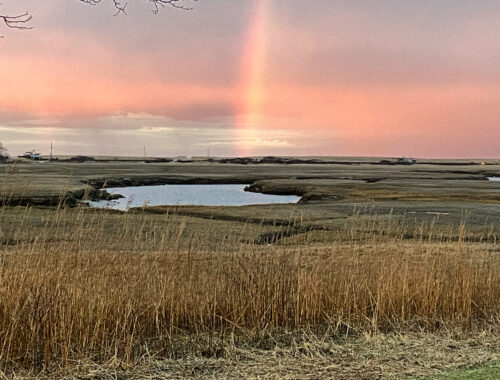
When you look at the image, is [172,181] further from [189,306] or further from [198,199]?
[189,306]

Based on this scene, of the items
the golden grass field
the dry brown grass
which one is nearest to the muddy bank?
the dry brown grass

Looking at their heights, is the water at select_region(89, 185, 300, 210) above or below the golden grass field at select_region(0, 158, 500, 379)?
below

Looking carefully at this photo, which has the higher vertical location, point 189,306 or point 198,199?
point 189,306

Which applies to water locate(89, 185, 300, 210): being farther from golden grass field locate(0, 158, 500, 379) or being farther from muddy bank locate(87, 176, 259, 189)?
golden grass field locate(0, 158, 500, 379)

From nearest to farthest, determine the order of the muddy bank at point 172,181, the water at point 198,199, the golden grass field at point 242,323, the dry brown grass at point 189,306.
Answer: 1. the golden grass field at point 242,323
2. the dry brown grass at point 189,306
3. the water at point 198,199
4. the muddy bank at point 172,181

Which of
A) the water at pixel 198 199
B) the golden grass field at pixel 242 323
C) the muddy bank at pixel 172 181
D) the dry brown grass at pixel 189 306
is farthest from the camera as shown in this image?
the muddy bank at pixel 172 181

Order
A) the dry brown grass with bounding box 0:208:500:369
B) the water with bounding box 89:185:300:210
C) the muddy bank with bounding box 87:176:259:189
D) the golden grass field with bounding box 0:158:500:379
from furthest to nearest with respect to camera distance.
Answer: the muddy bank with bounding box 87:176:259:189, the water with bounding box 89:185:300:210, the dry brown grass with bounding box 0:208:500:369, the golden grass field with bounding box 0:158:500:379

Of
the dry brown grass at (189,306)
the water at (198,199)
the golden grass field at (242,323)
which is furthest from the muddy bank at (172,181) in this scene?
the golden grass field at (242,323)

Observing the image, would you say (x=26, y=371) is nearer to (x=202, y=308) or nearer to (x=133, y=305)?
(x=133, y=305)

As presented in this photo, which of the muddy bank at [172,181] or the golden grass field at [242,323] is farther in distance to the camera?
the muddy bank at [172,181]

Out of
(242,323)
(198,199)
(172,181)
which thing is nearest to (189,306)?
(242,323)

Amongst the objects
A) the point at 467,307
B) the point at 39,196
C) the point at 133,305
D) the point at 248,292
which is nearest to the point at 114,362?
the point at 133,305

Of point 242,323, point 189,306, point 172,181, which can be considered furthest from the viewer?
point 172,181

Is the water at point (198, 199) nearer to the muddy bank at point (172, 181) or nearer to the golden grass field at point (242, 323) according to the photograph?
the muddy bank at point (172, 181)
